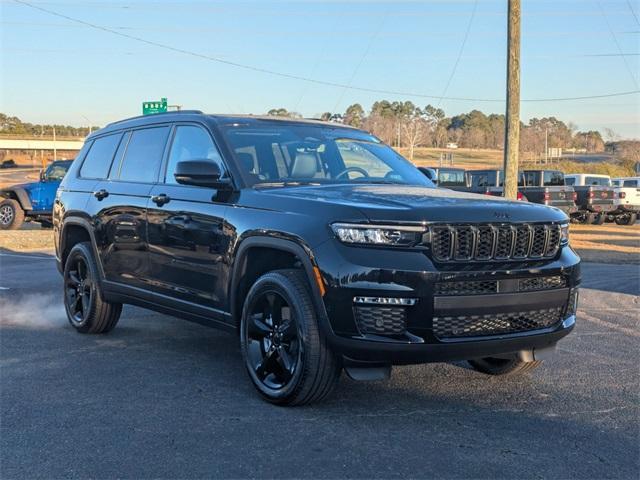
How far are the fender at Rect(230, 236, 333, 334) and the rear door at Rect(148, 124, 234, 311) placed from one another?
0.40ft

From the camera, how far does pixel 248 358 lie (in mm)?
4844

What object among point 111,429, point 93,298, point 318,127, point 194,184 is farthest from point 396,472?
point 93,298

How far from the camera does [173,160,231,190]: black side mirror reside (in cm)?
495

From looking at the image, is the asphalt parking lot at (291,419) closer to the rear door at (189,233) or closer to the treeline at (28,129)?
the rear door at (189,233)

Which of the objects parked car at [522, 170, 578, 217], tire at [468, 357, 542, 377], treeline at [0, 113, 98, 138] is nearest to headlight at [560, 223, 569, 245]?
tire at [468, 357, 542, 377]

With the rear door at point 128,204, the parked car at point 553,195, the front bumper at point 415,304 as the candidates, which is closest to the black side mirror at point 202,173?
the rear door at point 128,204

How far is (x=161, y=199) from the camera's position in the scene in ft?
18.6

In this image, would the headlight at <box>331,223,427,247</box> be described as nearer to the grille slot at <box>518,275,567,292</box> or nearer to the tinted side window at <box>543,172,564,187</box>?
the grille slot at <box>518,275,567,292</box>

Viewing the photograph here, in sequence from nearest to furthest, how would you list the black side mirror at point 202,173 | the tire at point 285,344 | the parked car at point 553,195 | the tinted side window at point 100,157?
the tire at point 285,344 < the black side mirror at point 202,173 < the tinted side window at point 100,157 < the parked car at point 553,195

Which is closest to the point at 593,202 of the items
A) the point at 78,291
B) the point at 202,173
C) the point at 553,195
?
the point at 553,195

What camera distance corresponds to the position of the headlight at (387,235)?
13.4 ft

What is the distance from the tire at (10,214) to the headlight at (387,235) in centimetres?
1867

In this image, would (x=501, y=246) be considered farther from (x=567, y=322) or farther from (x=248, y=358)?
(x=248, y=358)

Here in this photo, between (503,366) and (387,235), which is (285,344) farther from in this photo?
(503,366)
